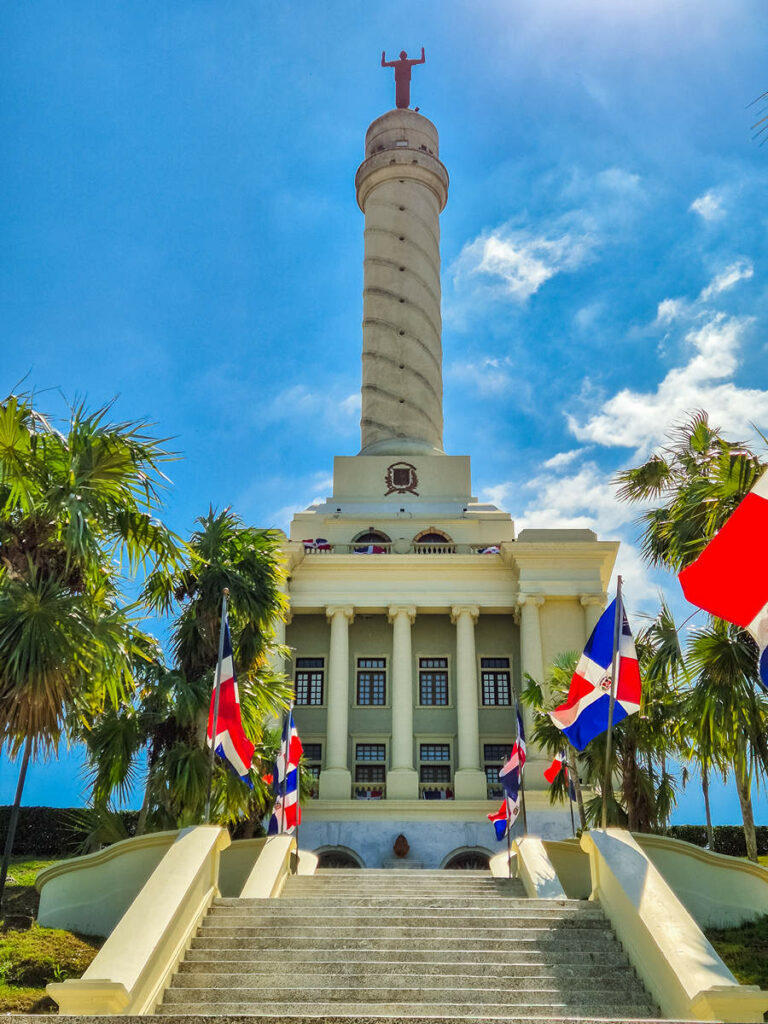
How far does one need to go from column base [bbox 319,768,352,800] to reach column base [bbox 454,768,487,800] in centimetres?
412

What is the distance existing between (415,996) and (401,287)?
4558 cm

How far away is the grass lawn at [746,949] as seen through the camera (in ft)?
43.2

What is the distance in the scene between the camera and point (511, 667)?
1674 inches

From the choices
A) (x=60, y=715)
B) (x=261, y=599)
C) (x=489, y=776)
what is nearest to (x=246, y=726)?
(x=261, y=599)

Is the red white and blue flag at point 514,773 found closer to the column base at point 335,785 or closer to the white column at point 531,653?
the white column at point 531,653

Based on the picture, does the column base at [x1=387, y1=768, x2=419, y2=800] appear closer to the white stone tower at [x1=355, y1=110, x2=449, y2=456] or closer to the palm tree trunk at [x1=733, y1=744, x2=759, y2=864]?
the white stone tower at [x1=355, y1=110, x2=449, y2=456]

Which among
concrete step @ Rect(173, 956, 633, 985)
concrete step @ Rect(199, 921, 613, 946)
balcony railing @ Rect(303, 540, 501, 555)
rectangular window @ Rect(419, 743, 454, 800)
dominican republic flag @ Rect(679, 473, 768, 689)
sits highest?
balcony railing @ Rect(303, 540, 501, 555)

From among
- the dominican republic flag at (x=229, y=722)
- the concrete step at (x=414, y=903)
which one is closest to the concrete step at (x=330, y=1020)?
the concrete step at (x=414, y=903)

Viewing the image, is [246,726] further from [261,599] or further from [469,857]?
[469,857]

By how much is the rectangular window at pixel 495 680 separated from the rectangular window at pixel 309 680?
6824mm

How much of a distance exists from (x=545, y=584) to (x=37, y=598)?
3067cm

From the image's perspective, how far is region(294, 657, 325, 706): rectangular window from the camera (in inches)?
1647

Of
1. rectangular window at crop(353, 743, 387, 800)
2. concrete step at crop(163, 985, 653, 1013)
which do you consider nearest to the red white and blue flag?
concrete step at crop(163, 985, 653, 1013)

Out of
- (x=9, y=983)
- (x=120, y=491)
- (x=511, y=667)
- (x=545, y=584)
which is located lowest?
(x=9, y=983)
